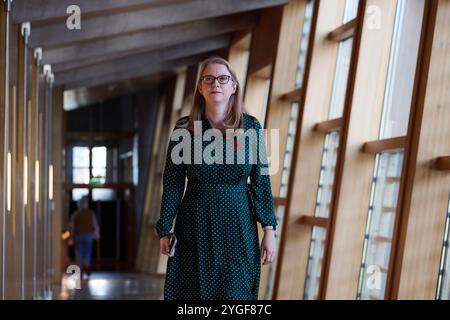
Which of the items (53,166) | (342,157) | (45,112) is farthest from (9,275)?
(53,166)

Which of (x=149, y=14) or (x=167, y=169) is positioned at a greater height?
(x=149, y=14)

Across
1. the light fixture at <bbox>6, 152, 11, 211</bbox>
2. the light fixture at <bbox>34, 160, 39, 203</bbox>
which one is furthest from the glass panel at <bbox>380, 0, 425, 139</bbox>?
the light fixture at <bbox>34, 160, 39, 203</bbox>

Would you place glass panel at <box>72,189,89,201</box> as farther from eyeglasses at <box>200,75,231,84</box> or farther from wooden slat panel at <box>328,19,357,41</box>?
eyeglasses at <box>200,75,231,84</box>

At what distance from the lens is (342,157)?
8109 mm

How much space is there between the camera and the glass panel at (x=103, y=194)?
22875 mm

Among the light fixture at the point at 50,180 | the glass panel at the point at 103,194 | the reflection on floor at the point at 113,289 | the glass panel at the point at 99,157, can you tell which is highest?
the light fixture at the point at 50,180

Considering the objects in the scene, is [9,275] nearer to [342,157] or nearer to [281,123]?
[342,157]

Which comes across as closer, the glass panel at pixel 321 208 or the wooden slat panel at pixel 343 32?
the wooden slat panel at pixel 343 32

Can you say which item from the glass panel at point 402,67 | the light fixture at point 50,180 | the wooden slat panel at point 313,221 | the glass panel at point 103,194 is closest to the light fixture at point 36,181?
the light fixture at point 50,180

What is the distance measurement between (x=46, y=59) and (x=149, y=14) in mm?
2158

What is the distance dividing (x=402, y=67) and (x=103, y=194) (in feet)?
52.9

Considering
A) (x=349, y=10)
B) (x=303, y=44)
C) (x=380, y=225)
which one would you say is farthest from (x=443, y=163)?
(x=303, y=44)

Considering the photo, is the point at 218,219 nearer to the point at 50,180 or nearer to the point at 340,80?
the point at 340,80

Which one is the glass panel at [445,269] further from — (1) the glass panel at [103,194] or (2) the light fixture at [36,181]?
(1) the glass panel at [103,194]
